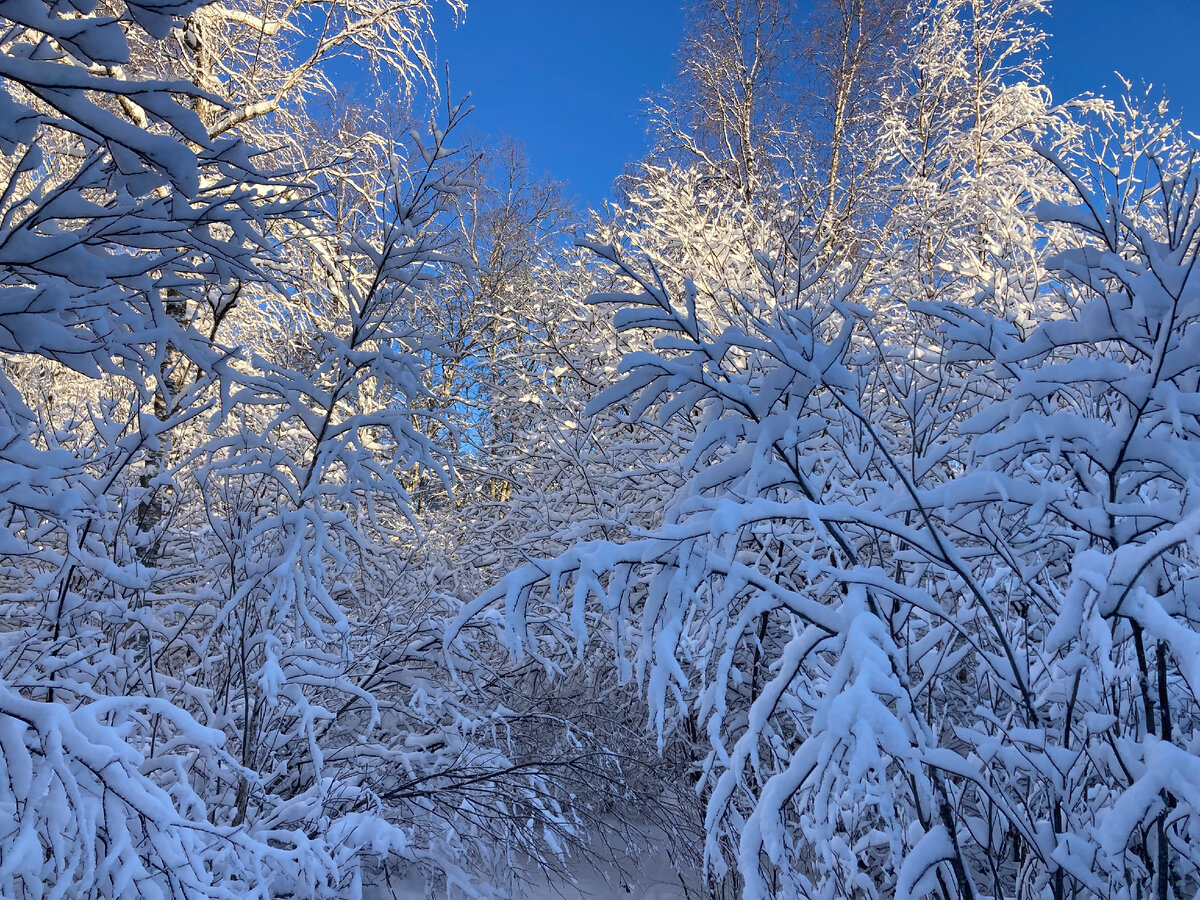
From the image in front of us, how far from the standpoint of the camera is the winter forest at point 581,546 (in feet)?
4.34

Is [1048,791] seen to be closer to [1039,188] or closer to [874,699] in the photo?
[874,699]

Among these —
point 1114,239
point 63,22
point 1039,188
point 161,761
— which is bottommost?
point 161,761

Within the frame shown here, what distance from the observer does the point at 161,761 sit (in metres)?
2.23

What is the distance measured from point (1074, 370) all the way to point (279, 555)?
2.68 metres

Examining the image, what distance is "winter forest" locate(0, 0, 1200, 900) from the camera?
1.32 meters

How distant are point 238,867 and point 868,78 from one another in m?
11.0

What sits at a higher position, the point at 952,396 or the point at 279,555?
the point at 952,396

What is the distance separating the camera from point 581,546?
1301 mm

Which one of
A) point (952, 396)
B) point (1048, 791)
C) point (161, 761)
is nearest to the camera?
point (1048, 791)

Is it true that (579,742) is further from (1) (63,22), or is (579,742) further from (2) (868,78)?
(2) (868,78)

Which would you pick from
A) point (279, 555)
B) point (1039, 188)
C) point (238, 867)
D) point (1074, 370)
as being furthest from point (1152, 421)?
point (1039, 188)

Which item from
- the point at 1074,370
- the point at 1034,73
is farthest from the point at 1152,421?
the point at 1034,73

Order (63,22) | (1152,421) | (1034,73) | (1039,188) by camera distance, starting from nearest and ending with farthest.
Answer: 1. (1152,421)
2. (63,22)
3. (1039,188)
4. (1034,73)

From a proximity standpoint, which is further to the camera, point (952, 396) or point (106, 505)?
point (952, 396)
